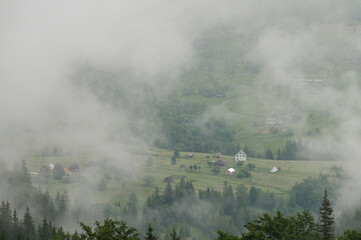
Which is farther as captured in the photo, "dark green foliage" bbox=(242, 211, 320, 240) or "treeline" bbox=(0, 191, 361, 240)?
"dark green foliage" bbox=(242, 211, 320, 240)

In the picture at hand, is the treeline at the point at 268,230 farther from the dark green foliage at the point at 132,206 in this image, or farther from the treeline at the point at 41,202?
the dark green foliage at the point at 132,206

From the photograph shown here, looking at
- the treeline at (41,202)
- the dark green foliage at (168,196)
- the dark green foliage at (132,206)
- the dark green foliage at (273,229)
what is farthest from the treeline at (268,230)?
the dark green foliage at (168,196)

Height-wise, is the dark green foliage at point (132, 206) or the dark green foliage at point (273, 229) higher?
the dark green foliage at point (273, 229)

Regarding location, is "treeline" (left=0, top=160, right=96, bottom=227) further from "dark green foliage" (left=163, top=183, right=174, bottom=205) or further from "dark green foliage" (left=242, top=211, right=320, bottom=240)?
"dark green foliage" (left=242, top=211, right=320, bottom=240)

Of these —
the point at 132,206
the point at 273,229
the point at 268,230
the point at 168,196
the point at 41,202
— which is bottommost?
the point at 132,206

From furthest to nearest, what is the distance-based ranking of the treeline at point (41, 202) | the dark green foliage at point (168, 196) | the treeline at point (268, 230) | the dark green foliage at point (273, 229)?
the dark green foliage at point (168, 196)
the treeline at point (41, 202)
the dark green foliage at point (273, 229)
the treeline at point (268, 230)

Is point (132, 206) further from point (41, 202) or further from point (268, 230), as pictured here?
point (268, 230)

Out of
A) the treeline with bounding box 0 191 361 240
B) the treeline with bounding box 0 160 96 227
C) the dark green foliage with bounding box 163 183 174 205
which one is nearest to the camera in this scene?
the treeline with bounding box 0 191 361 240

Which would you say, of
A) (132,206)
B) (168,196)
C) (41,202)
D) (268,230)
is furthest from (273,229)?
(168,196)

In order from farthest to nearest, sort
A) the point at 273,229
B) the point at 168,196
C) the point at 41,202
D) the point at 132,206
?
the point at 168,196 < the point at 132,206 < the point at 41,202 < the point at 273,229

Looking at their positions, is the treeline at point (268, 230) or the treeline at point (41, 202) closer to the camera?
the treeline at point (268, 230)

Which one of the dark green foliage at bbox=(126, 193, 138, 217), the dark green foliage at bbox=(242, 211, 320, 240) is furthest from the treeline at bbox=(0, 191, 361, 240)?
the dark green foliage at bbox=(126, 193, 138, 217)

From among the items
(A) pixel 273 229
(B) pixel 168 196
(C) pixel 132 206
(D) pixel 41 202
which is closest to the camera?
(A) pixel 273 229

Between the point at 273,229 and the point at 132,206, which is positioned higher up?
the point at 273,229
